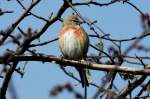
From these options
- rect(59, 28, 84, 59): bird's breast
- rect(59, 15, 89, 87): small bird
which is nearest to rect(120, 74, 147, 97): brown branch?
rect(59, 15, 89, 87): small bird

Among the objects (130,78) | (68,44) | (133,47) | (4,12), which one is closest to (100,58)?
(130,78)

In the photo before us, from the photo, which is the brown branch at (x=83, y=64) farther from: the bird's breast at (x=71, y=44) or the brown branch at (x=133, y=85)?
the bird's breast at (x=71, y=44)

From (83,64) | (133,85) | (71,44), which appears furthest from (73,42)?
(83,64)

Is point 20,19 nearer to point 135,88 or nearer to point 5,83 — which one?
point 5,83

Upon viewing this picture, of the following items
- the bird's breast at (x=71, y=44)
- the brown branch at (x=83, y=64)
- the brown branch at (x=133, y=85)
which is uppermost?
the bird's breast at (x=71, y=44)

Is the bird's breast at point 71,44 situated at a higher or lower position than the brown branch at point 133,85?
higher

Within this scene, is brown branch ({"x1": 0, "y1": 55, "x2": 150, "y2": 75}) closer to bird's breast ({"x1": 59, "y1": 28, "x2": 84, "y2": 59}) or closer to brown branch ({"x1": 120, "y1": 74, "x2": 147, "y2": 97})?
brown branch ({"x1": 120, "y1": 74, "x2": 147, "y2": 97})

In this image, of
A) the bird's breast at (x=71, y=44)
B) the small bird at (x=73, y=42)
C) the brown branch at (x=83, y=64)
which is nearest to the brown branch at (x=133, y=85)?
the brown branch at (x=83, y=64)

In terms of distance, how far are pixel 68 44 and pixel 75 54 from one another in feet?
0.76

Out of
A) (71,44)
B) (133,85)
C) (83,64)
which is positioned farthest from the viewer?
(71,44)

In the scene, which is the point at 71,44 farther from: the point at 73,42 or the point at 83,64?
the point at 83,64

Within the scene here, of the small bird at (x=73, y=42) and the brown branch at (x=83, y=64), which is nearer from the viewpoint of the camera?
the brown branch at (x=83, y=64)

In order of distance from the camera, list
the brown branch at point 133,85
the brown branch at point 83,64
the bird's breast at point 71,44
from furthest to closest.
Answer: the bird's breast at point 71,44 < the brown branch at point 133,85 < the brown branch at point 83,64

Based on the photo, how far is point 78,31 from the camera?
20.8ft
